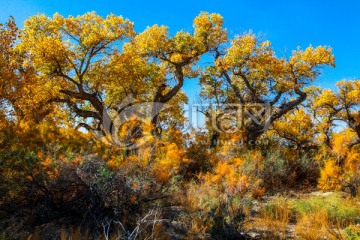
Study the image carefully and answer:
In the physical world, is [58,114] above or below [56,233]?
above

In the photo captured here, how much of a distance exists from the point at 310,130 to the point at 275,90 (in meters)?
3.63

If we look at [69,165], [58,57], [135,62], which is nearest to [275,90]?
[135,62]

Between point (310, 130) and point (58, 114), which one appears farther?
point (310, 130)

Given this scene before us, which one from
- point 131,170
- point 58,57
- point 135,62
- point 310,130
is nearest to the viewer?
point 131,170

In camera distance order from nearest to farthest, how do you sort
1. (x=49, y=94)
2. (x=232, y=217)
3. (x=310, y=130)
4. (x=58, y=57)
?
(x=232, y=217), (x=58, y=57), (x=49, y=94), (x=310, y=130)

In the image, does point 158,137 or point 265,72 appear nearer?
point 158,137

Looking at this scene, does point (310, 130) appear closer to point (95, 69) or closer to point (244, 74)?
point (244, 74)

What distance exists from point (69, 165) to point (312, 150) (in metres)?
13.5

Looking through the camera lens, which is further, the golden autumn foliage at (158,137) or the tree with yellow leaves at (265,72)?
the tree with yellow leaves at (265,72)

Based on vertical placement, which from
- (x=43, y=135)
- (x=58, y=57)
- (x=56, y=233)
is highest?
(x=58, y=57)

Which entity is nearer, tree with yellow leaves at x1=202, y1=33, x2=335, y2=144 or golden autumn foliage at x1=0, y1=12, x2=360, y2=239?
golden autumn foliage at x1=0, y1=12, x2=360, y2=239

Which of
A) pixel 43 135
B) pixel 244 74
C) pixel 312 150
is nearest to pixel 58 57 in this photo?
pixel 43 135

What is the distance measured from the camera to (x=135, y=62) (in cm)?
1547

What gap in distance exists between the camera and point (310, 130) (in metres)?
17.2
